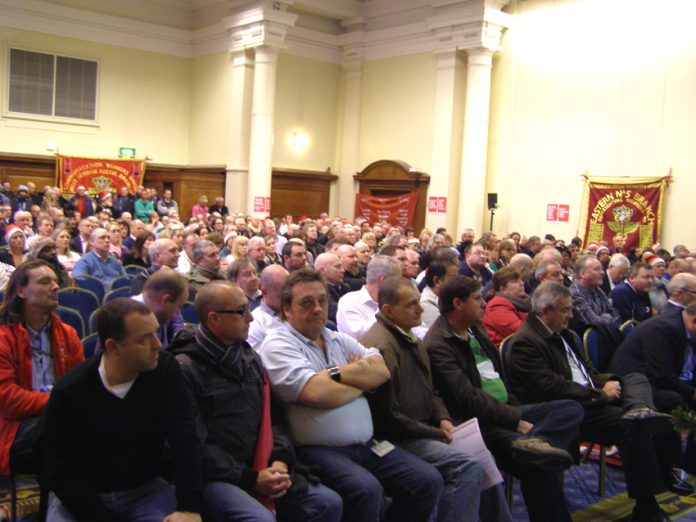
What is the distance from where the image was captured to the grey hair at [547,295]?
4.18 metres

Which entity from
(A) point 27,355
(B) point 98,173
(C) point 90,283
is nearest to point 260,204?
(B) point 98,173

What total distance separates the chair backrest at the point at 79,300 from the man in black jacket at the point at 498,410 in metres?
2.55

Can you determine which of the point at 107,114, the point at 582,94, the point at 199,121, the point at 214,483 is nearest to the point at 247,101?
the point at 199,121

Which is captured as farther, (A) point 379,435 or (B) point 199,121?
(B) point 199,121

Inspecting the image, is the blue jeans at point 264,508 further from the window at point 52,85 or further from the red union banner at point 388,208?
the window at point 52,85

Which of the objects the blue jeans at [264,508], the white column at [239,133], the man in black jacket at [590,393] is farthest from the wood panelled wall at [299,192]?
the blue jeans at [264,508]

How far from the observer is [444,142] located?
15.9 meters

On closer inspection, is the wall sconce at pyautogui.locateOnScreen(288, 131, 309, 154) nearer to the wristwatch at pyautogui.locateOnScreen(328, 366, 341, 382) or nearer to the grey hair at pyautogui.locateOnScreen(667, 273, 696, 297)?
the grey hair at pyautogui.locateOnScreen(667, 273, 696, 297)

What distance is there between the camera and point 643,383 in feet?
14.5

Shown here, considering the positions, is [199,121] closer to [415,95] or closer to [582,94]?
[415,95]

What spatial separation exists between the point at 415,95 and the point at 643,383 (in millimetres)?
12899

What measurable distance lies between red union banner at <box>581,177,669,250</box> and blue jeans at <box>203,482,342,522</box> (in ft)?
39.8

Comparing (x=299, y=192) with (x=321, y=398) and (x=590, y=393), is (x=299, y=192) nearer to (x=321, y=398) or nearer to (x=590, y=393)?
(x=590, y=393)

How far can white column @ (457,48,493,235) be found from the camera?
15.2 metres
